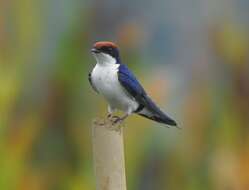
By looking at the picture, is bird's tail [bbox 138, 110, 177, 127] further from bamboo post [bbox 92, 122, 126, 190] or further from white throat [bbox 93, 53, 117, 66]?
bamboo post [bbox 92, 122, 126, 190]

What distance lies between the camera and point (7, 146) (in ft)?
6.59

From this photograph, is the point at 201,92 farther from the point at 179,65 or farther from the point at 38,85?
the point at 38,85

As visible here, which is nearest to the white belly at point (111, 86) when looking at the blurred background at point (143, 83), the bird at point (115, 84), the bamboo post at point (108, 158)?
the bird at point (115, 84)

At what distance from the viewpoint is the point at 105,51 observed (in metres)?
1.27

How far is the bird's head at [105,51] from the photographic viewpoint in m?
1.27

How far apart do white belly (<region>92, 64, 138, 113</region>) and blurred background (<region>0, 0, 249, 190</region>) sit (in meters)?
0.66

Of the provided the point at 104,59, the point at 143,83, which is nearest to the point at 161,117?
the point at 104,59

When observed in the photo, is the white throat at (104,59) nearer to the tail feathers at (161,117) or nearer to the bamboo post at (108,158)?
the tail feathers at (161,117)

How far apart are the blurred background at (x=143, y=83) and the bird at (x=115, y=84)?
650 mm

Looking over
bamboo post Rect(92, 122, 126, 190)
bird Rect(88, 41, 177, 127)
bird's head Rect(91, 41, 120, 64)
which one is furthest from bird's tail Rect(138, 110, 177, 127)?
bamboo post Rect(92, 122, 126, 190)

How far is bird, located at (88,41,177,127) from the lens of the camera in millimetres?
1278

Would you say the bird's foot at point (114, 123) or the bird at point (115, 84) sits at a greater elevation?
the bird at point (115, 84)

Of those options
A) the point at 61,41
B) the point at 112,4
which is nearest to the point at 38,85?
the point at 61,41

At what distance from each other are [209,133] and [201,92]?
0.10 meters
